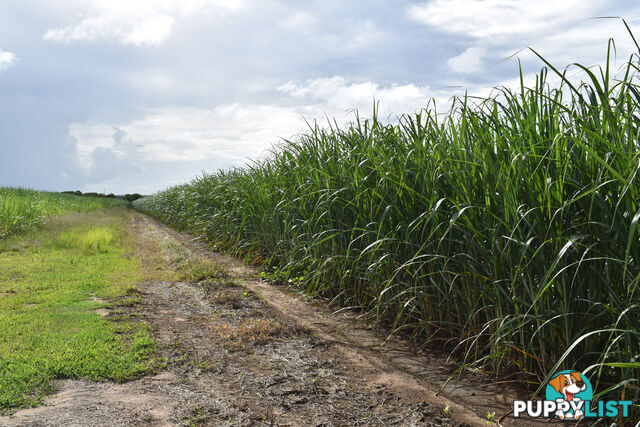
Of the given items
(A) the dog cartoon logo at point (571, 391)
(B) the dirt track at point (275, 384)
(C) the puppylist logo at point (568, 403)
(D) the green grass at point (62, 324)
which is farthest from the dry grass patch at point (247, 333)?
(A) the dog cartoon logo at point (571, 391)

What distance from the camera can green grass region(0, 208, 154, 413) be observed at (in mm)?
2648

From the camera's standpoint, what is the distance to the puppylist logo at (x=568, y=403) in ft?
6.56

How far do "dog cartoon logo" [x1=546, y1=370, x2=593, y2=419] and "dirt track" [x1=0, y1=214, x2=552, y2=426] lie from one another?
23 cm

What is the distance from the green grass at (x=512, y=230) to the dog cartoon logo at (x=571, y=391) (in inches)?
2.7

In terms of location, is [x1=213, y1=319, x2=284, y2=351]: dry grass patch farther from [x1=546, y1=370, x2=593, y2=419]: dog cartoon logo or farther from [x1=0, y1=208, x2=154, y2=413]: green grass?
[x1=546, y1=370, x2=593, y2=419]: dog cartoon logo

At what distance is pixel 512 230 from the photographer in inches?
86.6

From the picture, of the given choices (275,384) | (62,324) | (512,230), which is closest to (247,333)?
(275,384)

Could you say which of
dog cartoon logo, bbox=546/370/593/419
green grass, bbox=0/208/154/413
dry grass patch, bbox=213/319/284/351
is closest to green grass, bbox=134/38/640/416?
dog cartoon logo, bbox=546/370/593/419

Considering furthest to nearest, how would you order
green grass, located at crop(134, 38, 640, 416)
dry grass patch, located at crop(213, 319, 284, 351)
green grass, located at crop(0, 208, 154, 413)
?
A: dry grass patch, located at crop(213, 319, 284, 351)
green grass, located at crop(0, 208, 154, 413)
green grass, located at crop(134, 38, 640, 416)

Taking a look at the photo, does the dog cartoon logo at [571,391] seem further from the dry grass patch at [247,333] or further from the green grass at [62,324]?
the green grass at [62,324]

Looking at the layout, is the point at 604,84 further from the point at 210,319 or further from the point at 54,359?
the point at 54,359

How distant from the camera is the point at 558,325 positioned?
6.98 feet

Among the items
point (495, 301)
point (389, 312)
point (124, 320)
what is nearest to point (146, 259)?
point (124, 320)

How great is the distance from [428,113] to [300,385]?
226cm
